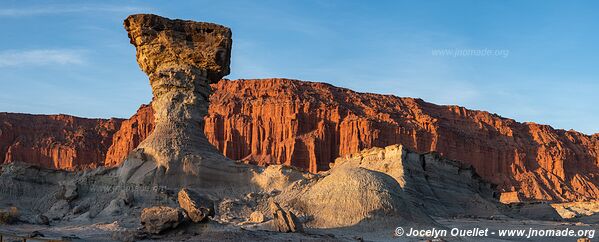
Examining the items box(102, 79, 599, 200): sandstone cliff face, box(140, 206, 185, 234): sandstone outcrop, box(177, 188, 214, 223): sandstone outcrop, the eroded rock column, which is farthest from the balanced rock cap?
box(102, 79, 599, 200): sandstone cliff face

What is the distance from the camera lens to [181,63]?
38969 mm

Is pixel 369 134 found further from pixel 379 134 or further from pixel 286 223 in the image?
pixel 286 223

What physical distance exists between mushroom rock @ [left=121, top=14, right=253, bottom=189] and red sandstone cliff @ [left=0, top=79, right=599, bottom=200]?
8034 centimetres

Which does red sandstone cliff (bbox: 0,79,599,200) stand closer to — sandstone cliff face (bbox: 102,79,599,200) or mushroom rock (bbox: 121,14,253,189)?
sandstone cliff face (bbox: 102,79,599,200)

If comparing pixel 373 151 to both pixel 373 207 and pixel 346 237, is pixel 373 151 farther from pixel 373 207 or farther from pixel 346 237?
pixel 346 237

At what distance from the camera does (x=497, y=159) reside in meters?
141

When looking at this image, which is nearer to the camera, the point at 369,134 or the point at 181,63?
the point at 181,63

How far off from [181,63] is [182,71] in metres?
0.48

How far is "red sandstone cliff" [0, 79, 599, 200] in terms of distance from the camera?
4963 inches

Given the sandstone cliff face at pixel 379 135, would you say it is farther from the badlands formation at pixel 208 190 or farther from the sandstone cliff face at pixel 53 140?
the badlands formation at pixel 208 190

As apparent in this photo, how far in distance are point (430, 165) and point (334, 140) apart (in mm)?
84149

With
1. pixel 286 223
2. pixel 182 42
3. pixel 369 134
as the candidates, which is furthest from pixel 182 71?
pixel 369 134

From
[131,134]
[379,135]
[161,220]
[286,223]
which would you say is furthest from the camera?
[131,134]

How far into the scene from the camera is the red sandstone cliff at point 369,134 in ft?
414
